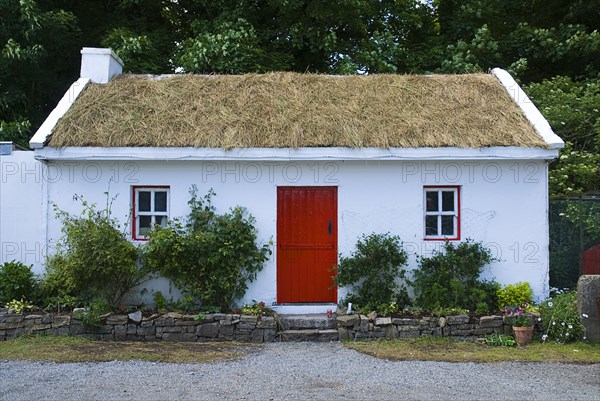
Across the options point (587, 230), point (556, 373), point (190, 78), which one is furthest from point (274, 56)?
point (556, 373)

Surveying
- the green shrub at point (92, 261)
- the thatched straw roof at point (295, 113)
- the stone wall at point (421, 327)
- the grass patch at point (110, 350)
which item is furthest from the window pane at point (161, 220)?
the stone wall at point (421, 327)

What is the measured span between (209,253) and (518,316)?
5016mm

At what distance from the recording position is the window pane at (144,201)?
1125cm

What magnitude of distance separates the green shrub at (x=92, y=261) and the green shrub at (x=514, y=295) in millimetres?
5975

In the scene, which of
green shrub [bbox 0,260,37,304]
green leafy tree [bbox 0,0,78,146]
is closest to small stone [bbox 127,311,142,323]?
green shrub [bbox 0,260,37,304]

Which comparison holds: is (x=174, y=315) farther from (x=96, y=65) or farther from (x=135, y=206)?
(x=96, y=65)

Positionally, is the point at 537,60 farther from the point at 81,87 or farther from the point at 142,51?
the point at 81,87

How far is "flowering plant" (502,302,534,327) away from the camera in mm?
9942

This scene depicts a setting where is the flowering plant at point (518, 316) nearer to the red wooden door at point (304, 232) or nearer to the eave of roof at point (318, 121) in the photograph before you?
the eave of roof at point (318, 121)

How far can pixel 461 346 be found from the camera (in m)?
9.62

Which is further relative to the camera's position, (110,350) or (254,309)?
(254,309)

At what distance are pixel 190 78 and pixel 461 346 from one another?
7.58 meters

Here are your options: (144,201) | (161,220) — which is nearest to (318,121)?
(161,220)

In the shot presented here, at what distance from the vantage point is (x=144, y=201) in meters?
11.3
